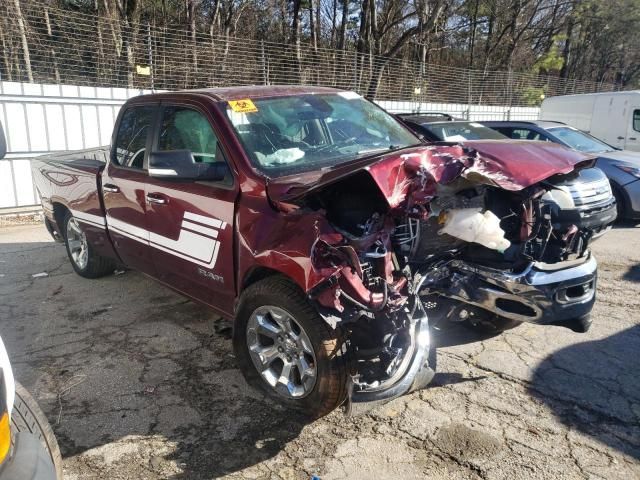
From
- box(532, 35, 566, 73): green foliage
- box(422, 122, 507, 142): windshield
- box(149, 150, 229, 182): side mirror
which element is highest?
box(532, 35, 566, 73): green foliage

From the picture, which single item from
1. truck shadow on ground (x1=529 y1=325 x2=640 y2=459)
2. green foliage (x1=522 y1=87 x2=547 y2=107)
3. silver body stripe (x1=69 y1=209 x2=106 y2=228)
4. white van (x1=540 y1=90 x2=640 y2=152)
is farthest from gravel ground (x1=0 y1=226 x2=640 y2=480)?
green foliage (x1=522 y1=87 x2=547 y2=107)

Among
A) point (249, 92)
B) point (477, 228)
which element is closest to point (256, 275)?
point (477, 228)

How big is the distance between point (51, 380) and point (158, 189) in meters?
1.53

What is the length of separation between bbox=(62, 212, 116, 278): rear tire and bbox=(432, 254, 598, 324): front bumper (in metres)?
3.85

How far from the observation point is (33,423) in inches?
79.1

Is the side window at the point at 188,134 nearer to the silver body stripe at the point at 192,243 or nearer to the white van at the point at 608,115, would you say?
the silver body stripe at the point at 192,243

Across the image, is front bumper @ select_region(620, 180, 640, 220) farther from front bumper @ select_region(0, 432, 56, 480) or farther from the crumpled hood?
front bumper @ select_region(0, 432, 56, 480)

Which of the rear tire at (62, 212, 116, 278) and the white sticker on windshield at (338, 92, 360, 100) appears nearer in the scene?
the white sticker on windshield at (338, 92, 360, 100)

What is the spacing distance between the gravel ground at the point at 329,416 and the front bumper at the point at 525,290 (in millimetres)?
621

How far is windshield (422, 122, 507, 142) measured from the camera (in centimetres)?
770

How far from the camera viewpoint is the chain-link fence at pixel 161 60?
9.62 m

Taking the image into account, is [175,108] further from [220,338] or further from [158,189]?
[220,338]

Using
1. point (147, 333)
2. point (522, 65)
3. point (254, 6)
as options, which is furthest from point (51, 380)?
point (522, 65)

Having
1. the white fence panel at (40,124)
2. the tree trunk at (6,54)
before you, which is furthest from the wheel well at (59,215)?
the tree trunk at (6,54)
